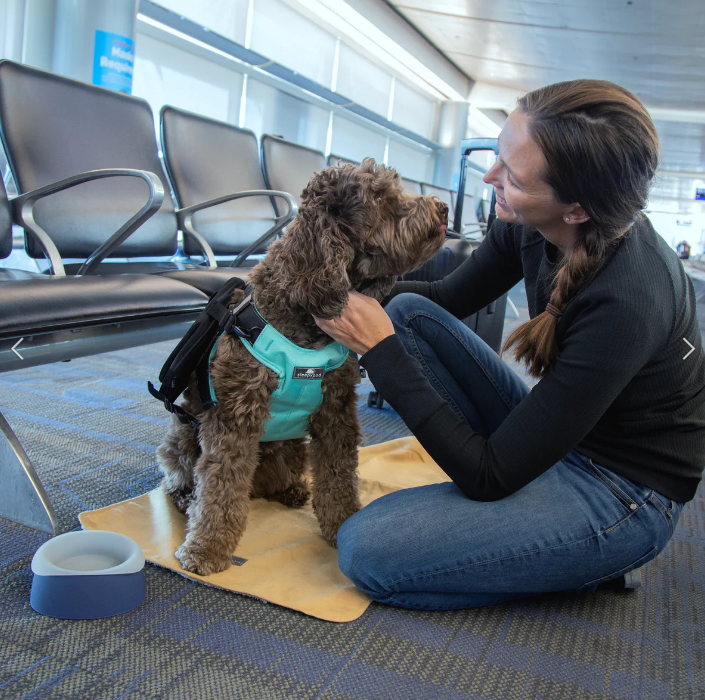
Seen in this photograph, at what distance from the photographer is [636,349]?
116 cm

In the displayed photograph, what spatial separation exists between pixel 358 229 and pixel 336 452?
0.54 metres

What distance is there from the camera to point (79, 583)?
46.4 inches

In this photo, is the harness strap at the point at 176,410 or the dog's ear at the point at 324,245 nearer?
the dog's ear at the point at 324,245

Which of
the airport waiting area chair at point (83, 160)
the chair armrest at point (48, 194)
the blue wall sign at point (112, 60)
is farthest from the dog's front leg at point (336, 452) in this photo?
the blue wall sign at point (112, 60)

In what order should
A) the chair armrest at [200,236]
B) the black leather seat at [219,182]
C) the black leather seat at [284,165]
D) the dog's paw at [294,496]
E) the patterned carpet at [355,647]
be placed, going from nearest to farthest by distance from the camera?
the patterned carpet at [355,647] → the dog's paw at [294,496] → the chair armrest at [200,236] → the black leather seat at [219,182] → the black leather seat at [284,165]

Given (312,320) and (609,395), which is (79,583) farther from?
(609,395)

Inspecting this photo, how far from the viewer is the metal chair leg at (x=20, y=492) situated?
1474mm

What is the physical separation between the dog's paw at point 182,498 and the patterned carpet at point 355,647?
227 millimetres

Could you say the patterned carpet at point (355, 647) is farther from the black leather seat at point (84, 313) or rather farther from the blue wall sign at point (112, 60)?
the blue wall sign at point (112, 60)

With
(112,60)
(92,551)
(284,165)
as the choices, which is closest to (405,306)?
(92,551)

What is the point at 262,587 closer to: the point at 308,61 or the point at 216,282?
the point at 216,282

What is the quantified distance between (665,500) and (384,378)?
2.04 feet

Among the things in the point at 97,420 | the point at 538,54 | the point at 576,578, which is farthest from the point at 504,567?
the point at 538,54

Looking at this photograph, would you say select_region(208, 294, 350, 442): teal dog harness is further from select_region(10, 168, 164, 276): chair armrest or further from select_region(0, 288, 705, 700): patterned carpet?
select_region(10, 168, 164, 276): chair armrest
